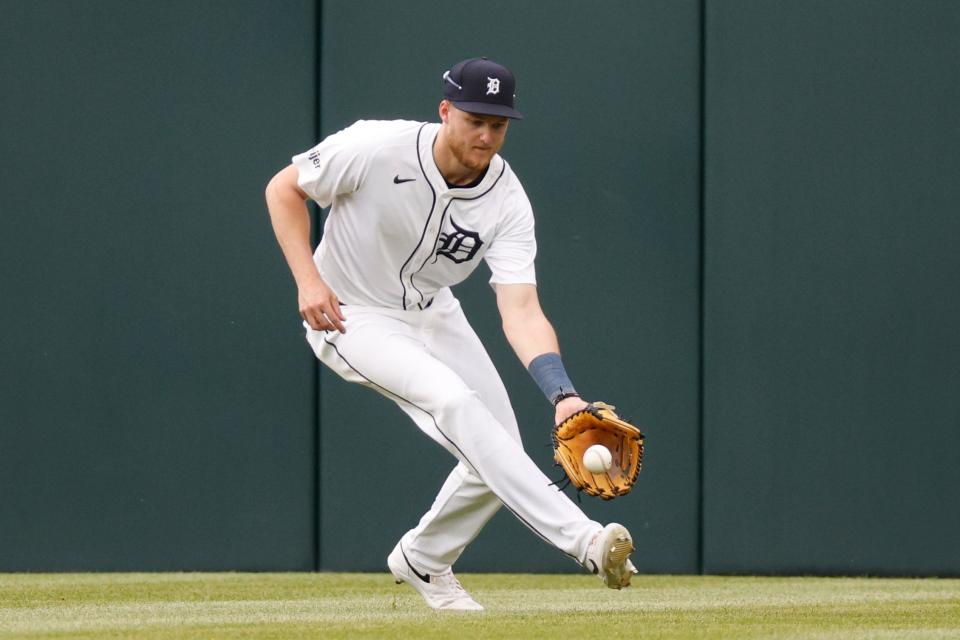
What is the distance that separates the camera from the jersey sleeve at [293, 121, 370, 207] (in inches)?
192

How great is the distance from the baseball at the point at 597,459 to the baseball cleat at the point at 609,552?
0.65ft

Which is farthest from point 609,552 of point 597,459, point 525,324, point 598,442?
point 525,324

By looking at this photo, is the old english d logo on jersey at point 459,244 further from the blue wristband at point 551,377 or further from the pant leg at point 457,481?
the blue wristband at point 551,377

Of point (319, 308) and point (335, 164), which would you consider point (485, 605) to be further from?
point (335, 164)

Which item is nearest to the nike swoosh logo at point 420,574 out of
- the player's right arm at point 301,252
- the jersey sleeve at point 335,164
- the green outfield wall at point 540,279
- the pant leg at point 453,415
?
the pant leg at point 453,415

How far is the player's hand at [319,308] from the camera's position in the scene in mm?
4688

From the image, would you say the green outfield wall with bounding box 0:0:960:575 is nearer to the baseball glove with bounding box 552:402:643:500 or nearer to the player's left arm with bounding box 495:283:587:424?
the player's left arm with bounding box 495:283:587:424

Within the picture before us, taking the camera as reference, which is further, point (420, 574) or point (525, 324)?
point (420, 574)

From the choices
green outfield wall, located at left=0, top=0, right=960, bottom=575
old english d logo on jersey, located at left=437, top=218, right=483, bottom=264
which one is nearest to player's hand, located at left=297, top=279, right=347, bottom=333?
old english d logo on jersey, located at left=437, top=218, right=483, bottom=264

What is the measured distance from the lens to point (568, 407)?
4.48 metres

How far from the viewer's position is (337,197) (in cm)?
509

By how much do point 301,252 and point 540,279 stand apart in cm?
268

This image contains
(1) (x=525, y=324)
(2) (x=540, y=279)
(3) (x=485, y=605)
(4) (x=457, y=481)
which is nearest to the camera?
(1) (x=525, y=324)

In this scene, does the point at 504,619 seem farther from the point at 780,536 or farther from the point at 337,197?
the point at 780,536
